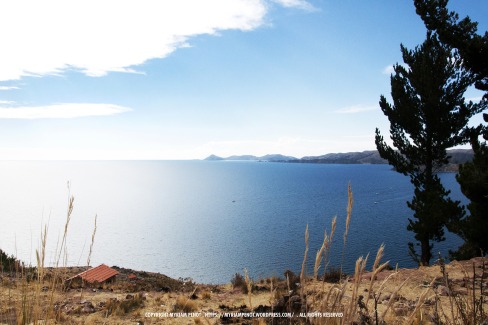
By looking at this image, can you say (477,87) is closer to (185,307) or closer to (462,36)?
(462,36)

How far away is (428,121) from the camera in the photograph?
1880cm

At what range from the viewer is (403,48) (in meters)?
20.0

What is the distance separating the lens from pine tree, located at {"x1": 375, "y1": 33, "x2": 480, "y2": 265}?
1794cm

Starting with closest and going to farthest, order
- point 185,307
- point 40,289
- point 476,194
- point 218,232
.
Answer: point 40,289 < point 185,307 < point 476,194 < point 218,232

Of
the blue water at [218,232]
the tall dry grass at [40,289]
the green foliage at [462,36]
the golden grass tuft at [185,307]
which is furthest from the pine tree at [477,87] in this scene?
the blue water at [218,232]

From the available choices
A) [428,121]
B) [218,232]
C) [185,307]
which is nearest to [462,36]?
[428,121]

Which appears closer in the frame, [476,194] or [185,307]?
[185,307]

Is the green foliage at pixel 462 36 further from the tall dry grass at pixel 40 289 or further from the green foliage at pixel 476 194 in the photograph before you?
the tall dry grass at pixel 40 289

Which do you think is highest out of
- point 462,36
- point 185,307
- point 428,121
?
point 462,36

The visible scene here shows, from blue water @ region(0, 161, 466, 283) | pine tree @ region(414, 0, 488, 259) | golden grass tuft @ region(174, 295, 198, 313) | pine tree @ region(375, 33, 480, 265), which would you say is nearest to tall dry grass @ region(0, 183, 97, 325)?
golden grass tuft @ region(174, 295, 198, 313)

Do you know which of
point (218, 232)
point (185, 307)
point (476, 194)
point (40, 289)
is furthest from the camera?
point (218, 232)

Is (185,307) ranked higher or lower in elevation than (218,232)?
higher

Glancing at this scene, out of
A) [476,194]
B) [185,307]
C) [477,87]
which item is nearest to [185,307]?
[185,307]

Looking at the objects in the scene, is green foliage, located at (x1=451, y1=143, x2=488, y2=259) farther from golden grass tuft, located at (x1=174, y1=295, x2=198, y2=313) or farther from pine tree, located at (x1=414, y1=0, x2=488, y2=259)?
golden grass tuft, located at (x1=174, y1=295, x2=198, y2=313)
